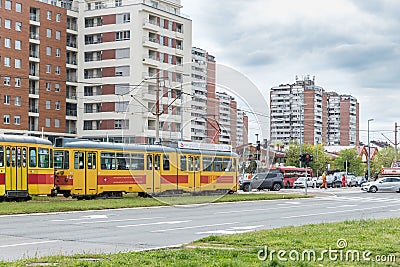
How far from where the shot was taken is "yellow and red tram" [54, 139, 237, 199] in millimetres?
34062

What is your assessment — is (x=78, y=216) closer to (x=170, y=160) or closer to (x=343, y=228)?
(x=343, y=228)

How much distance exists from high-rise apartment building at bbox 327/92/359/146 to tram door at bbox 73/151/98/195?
438 feet

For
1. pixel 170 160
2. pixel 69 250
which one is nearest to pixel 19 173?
pixel 170 160

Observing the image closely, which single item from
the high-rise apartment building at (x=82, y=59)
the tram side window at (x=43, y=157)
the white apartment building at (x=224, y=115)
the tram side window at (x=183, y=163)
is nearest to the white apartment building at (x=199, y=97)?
the white apartment building at (x=224, y=115)

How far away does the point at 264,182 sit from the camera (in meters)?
57.5

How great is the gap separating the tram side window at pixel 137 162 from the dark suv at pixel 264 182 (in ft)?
57.8

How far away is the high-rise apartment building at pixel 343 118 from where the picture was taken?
166 meters

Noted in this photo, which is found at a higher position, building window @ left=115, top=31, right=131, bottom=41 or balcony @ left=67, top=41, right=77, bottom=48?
building window @ left=115, top=31, right=131, bottom=41

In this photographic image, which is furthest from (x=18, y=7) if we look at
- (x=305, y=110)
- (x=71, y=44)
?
(x=305, y=110)

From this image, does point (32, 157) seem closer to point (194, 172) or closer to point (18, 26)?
point (194, 172)

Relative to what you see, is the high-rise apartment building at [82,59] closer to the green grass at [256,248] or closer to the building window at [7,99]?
the building window at [7,99]

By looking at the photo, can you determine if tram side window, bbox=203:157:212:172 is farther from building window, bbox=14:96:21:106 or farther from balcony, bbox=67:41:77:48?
balcony, bbox=67:41:77:48

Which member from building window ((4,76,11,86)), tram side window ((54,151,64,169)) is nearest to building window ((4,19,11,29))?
building window ((4,76,11,86))

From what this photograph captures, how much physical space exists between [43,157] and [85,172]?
2621mm
